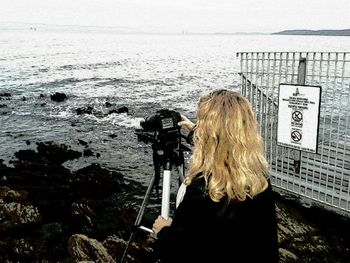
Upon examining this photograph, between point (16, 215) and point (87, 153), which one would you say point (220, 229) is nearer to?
point (16, 215)

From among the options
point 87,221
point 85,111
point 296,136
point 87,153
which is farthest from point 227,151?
point 85,111

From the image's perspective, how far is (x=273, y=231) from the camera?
2629 mm

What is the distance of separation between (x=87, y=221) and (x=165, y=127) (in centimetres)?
543

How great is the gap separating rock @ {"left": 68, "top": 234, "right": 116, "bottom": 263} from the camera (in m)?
3.13

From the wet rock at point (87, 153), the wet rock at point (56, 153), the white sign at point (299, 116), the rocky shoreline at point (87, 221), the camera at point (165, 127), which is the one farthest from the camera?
the wet rock at point (87, 153)

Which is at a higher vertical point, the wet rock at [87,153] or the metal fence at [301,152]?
the metal fence at [301,152]

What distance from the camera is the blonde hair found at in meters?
2.44

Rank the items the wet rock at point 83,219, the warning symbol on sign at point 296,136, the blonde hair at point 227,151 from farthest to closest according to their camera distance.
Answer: the wet rock at point 83,219 < the warning symbol on sign at point 296,136 < the blonde hair at point 227,151

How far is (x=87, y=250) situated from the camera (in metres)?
6.40

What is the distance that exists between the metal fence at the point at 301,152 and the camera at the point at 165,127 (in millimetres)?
3762

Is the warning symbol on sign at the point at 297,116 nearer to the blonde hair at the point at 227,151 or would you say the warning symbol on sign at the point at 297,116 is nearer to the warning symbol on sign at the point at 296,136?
the warning symbol on sign at the point at 296,136

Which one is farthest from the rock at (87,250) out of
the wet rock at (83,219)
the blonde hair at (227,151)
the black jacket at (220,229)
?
the blonde hair at (227,151)

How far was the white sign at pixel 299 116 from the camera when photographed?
6562mm

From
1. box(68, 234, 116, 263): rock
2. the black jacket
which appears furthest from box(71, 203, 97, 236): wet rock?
the black jacket
